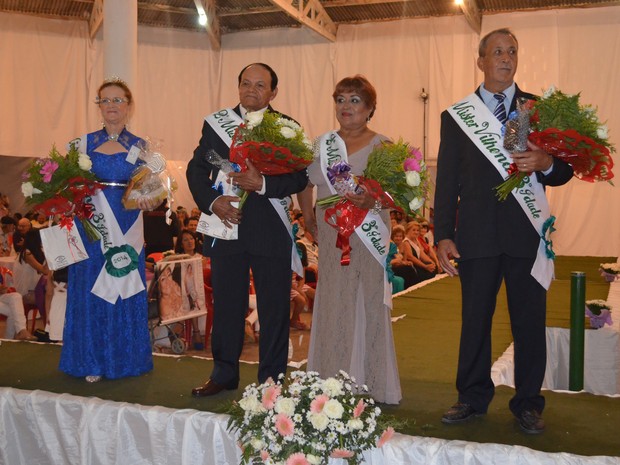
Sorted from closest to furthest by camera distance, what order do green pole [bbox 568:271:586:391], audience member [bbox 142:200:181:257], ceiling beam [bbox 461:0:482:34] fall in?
green pole [bbox 568:271:586:391] < audience member [bbox 142:200:181:257] < ceiling beam [bbox 461:0:482:34]

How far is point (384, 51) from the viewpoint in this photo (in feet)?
48.3

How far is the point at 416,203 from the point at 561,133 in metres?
0.72

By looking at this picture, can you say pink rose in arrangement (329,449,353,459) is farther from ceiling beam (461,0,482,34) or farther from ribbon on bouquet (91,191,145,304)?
ceiling beam (461,0,482,34)

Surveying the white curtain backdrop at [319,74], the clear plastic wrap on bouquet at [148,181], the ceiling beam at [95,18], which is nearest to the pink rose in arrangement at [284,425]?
the clear plastic wrap on bouquet at [148,181]

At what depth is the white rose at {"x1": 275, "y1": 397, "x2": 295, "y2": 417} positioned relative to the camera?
2.56 m

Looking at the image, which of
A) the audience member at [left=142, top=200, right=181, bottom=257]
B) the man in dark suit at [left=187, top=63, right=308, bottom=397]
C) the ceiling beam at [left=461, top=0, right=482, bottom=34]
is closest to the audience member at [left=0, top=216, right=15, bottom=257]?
the audience member at [left=142, top=200, right=181, bottom=257]

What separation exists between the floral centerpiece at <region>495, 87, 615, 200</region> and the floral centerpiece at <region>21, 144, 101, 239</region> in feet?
6.62

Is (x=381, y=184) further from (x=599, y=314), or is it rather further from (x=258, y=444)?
(x=599, y=314)

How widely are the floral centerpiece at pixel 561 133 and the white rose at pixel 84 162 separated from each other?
1982mm

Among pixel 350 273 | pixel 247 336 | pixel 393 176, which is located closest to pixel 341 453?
pixel 350 273

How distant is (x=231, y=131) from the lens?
3402mm

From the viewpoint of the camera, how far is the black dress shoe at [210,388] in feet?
11.1

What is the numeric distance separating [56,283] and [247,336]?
2112mm

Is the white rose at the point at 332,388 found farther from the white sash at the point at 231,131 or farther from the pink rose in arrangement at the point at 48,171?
the pink rose in arrangement at the point at 48,171
